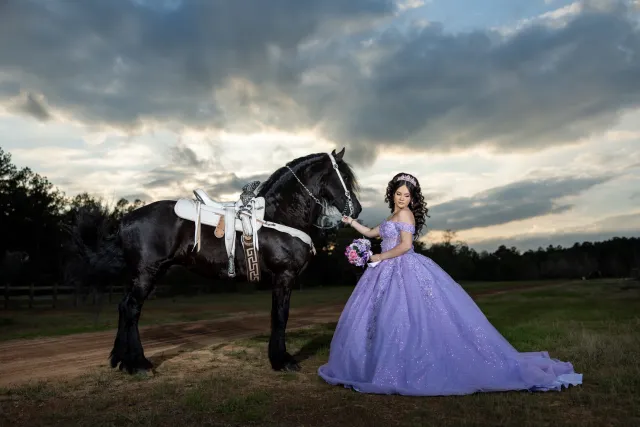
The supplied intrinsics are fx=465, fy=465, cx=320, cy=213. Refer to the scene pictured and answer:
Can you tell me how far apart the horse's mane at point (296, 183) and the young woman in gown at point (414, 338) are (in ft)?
3.48

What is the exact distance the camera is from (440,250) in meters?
83.9

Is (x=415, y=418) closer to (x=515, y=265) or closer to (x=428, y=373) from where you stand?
(x=428, y=373)

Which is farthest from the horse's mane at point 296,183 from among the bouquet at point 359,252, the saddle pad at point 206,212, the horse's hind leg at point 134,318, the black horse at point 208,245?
the horse's hind leg at point 134,318

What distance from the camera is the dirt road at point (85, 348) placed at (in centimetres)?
711

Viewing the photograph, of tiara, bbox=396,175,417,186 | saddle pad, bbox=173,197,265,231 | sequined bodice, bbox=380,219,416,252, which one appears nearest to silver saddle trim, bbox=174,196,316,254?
saddle pad, bbox=173,197,265,231

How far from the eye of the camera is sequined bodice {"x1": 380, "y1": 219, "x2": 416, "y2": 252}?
234 inches

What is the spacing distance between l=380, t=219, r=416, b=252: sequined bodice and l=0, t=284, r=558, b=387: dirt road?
163 inches

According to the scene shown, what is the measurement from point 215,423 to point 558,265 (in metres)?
100

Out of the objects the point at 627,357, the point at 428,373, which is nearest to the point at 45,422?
the point at 428,373

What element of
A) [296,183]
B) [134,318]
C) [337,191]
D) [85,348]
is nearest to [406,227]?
[337,191]

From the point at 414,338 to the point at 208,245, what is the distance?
3195mm

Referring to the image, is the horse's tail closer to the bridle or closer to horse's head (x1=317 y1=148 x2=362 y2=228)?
the bridle

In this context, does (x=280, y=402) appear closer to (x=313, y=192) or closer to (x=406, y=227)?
(x=406, y=227)

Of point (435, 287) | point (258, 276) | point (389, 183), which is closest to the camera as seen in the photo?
point (435, 287)
